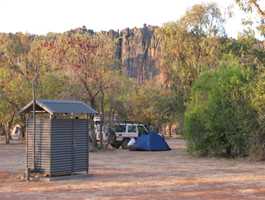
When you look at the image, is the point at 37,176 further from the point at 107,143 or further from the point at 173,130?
the point at 173,130

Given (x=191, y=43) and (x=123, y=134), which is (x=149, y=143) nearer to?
(x=123, y=134)

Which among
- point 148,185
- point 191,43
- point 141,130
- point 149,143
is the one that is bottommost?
point 148,185

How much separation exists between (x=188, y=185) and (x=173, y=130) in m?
69.5

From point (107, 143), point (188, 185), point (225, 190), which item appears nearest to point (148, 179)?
point (188, 185)

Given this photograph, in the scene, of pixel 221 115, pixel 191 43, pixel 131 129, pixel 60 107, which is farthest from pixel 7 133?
pixel 60 107

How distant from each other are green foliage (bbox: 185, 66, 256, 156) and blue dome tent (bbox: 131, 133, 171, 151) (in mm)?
5027

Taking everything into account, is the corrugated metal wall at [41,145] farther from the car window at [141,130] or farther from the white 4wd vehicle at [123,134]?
the car window at [141,130]

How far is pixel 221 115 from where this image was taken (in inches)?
1126

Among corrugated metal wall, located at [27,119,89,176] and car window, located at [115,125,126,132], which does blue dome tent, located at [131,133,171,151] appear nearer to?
car window, located at [115,125,126,132]

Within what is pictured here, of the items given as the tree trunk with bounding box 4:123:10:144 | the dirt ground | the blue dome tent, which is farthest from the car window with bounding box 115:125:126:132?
the dirt ground

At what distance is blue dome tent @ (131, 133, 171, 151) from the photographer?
116 ft

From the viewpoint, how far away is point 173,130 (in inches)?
3359

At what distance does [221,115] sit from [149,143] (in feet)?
25.7

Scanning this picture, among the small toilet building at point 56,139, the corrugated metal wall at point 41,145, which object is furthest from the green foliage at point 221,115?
the corrugated metal wall at point 41,145
